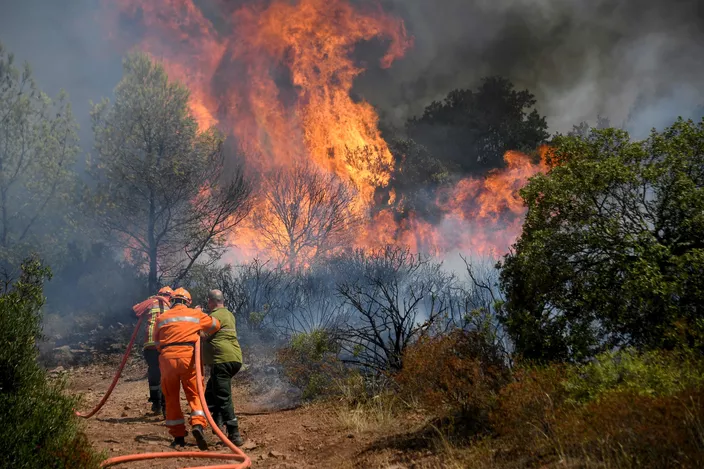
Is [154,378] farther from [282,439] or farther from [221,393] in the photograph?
[282,439]

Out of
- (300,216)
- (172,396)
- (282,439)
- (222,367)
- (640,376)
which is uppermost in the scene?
(300,216)

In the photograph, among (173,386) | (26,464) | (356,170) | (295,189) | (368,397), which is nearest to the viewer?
(26,464)

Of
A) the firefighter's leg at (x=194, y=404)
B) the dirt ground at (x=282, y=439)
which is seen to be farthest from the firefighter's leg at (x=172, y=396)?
the dirt ground at (x=282, y=439)

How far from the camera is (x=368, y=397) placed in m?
9.16

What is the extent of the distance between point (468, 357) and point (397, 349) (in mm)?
2685

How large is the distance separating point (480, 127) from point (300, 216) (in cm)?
1926

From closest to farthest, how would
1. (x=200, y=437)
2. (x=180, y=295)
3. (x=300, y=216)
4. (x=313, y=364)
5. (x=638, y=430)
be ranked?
(x=638, y=430) → (x=200, y=437) → (x=180, y=295) → (x=313, y=364) → (x=300, y=216)

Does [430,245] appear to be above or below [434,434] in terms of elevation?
above

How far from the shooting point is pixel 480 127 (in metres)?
40.2

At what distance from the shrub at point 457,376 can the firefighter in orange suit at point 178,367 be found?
305 cm

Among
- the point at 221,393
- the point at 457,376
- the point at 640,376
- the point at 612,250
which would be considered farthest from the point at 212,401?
the point at 612,250

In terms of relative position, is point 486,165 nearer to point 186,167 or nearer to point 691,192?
point 186,167

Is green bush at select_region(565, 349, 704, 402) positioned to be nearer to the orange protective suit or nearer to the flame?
the orange protective suit

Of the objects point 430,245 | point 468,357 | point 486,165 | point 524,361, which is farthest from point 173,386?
point 486,165
